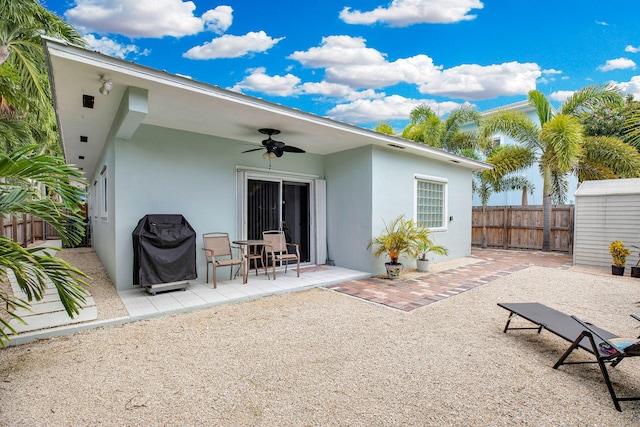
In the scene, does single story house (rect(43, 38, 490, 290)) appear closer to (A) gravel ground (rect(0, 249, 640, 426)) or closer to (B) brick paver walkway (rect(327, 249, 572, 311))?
(B) brick paver walkway (rect(327, 249, 572, 311))

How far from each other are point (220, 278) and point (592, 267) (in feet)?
29.7

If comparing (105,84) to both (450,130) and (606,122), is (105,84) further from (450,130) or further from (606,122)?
(606,122)

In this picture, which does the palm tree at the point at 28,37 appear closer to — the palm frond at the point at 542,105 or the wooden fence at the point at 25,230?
the wooden fence at the point at 25,230

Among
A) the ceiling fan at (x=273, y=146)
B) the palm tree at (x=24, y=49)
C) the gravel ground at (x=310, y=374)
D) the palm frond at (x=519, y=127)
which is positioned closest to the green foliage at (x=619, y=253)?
the gravel ground at (x=310, y=374)

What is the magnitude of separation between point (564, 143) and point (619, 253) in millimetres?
3801

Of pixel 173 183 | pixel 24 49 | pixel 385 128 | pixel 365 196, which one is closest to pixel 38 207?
pixel 173 183

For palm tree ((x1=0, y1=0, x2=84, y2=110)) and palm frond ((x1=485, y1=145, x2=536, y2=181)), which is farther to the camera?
palm frond ((x1=485, y1=145, x2=536, y2=181))

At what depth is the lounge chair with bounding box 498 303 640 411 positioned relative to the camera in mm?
2369

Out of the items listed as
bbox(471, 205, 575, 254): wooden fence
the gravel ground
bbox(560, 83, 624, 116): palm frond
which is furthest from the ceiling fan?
bbox(560, 83, 624, 116): palm frond

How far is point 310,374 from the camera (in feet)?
8.98

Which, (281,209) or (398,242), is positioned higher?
(281,209)

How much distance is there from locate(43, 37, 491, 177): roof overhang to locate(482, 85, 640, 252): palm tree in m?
5.36

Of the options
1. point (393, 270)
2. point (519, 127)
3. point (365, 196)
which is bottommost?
point (393, 270)

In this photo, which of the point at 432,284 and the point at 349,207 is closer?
the point at 432,284
